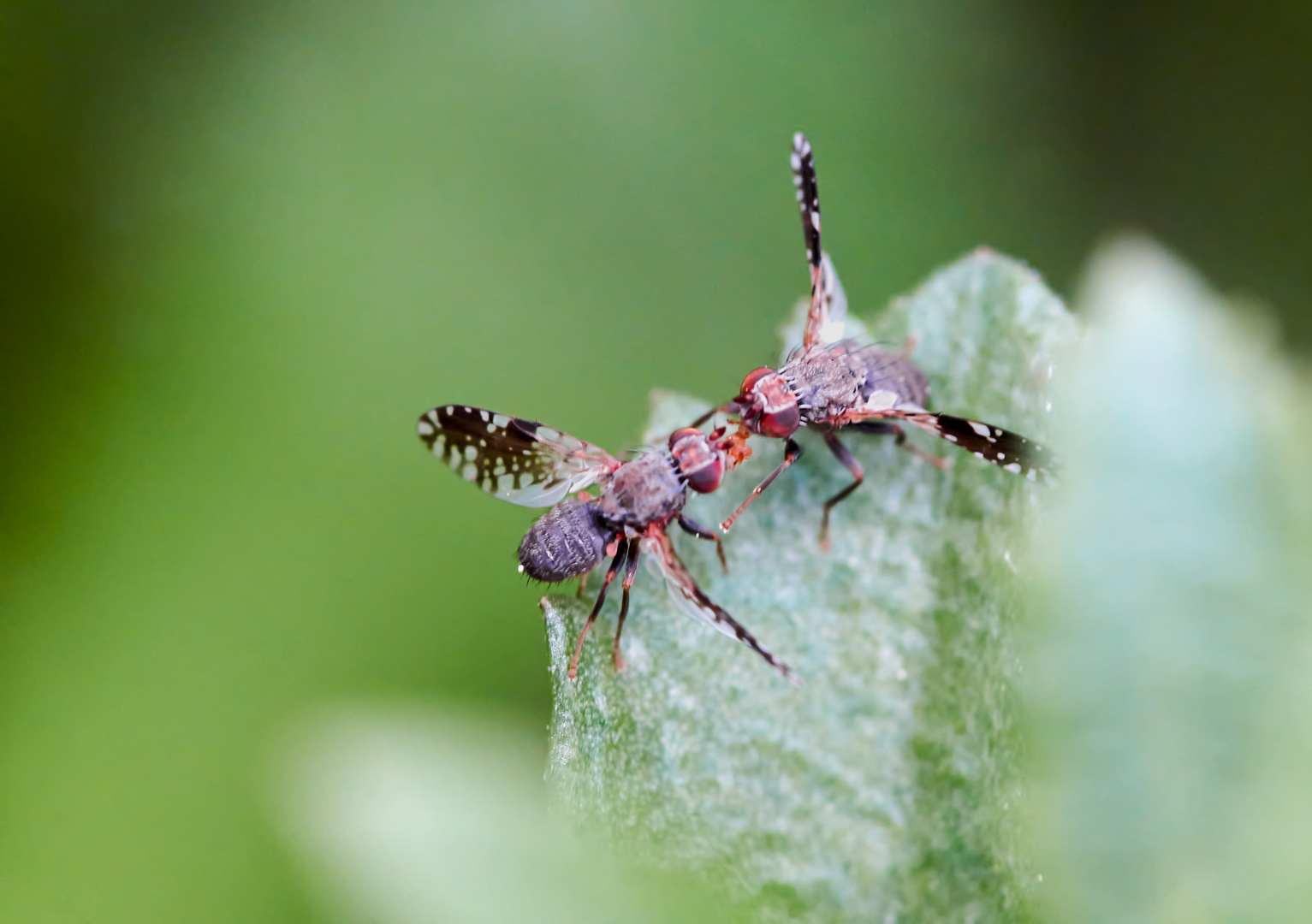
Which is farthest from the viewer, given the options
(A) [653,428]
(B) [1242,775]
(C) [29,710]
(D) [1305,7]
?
(D) [1305,7]

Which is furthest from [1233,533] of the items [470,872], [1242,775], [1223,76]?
[1223,76]

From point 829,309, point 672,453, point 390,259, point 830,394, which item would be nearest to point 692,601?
point 672,453

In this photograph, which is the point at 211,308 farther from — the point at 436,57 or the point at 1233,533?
the point at 1233,533

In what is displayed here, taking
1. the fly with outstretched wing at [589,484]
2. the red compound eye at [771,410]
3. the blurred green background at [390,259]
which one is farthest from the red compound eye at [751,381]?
the blurred green background at [390,259]

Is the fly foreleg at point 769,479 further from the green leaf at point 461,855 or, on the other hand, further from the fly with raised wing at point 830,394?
the green leaf at point 461,855

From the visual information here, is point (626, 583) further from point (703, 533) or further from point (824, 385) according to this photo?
point (824, 385)

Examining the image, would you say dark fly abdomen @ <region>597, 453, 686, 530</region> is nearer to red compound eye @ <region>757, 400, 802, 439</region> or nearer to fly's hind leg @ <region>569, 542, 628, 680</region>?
fly's hind leg @ <region>569, 542, 628, 680</region>

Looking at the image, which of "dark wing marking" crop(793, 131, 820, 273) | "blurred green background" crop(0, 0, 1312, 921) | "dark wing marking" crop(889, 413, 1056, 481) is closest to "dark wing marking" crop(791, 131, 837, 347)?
"dark wing marking" crop(793, 131, 820, 273)
